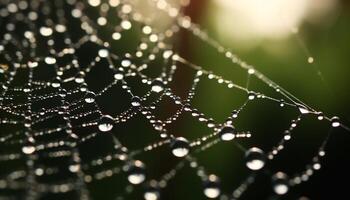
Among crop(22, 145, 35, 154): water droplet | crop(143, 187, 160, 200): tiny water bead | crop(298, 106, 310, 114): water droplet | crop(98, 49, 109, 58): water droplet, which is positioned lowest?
crop(143, 187, 160, 200): tiny water bead

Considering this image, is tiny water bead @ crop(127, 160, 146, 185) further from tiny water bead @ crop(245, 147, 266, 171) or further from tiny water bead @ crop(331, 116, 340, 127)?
tiny water bead @ crop(331, 116, 340, 127)

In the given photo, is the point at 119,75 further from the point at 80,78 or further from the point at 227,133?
the point at 227,133

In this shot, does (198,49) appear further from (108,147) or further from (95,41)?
(108,147)

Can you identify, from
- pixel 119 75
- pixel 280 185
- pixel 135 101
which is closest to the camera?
pixel 280 185

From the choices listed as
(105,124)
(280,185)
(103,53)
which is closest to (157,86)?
(105,124)

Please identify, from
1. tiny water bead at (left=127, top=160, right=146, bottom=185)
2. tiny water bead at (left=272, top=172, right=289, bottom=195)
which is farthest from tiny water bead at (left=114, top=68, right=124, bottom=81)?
tiny water bead at (left=272, top=172, right=289, bottom=195)

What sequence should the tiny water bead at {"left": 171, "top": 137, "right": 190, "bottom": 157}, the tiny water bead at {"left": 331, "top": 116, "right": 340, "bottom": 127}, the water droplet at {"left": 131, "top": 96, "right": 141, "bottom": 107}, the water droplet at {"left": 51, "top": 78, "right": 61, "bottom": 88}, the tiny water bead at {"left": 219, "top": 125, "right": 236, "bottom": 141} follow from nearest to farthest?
the tiny water bead at {"left": 171, "top": 137, "right": 190, "bottom": 157}, the tiny water bead at {"left": 219, "top": 125, "right": 236, "bottom": 141}, the tiny water bead at {"left": 331, "top": 116, "right": 340, "bottom": 127}, the water droplet at {"left": 131, "top": 96, "right": 141, "bottom": 107}, the water droplet at {"left": 51, "top": 78, "right": 61, "bottom": 88}
